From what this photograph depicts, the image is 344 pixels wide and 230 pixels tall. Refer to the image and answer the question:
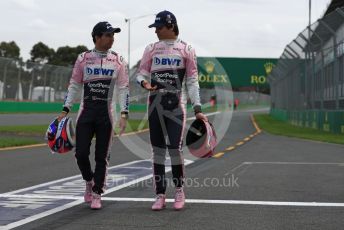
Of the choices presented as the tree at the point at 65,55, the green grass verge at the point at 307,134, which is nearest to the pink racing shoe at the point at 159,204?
the green grass verge at the point at 307,134

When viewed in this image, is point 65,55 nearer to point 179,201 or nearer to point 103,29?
point 103,29

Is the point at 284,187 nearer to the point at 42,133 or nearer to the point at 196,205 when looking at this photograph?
the point at 196,205

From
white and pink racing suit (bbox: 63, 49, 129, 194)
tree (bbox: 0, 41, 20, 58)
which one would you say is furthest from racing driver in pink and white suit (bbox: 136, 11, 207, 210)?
tree (bbox: 0, 41, 20, 58)

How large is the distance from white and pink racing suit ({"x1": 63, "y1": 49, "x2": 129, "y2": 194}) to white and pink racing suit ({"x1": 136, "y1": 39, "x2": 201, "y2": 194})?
0.28 metres

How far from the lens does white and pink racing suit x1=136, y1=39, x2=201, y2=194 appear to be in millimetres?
5793

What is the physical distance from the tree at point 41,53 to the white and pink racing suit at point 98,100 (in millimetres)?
105165

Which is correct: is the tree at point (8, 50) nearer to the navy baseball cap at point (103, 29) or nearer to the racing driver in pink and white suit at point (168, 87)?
the navy baseball cap at point (103, 29)

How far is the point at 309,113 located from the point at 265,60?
31.5m

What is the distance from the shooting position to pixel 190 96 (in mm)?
5887

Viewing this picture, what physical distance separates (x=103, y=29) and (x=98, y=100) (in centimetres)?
69

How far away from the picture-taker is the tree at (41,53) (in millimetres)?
108438

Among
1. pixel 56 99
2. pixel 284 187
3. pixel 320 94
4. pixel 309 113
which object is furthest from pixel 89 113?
pixel 56 99

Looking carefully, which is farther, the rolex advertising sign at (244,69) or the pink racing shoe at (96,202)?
the rolex advertising sign at (244,69)


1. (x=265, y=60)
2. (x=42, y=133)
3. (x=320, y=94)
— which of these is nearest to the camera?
(x=42, y=133)
